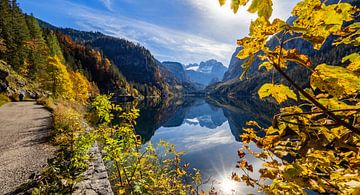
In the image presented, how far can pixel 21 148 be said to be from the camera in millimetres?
10914

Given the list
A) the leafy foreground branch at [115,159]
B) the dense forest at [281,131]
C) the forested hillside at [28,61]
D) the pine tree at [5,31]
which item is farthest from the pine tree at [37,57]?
the leafy foreground branch at [115,159]

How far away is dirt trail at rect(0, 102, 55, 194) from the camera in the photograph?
7745mm

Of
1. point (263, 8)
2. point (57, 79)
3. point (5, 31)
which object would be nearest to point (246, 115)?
point (57, 79)

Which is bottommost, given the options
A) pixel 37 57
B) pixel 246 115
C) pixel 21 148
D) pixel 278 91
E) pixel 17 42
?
pixel 246 115

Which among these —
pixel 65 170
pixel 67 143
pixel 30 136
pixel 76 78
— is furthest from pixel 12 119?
pixel 76 78

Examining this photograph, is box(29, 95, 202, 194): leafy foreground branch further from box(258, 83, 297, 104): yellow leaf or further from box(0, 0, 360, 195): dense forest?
box(258, 83, 297, 104): yellow leaf

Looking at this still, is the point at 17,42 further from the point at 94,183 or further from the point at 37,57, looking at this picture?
the point at 94,183

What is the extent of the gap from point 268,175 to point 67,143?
37.7 feet

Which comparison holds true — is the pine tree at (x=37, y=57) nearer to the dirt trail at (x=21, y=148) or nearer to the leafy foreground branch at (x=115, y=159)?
the dirt trail at (x=21, y=148)

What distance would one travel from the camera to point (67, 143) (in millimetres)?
11094

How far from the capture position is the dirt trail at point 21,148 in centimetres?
774

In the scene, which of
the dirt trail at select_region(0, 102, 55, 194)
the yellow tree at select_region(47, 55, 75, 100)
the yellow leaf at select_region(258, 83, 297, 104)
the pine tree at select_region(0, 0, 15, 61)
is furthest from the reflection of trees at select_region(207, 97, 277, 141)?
the pine tree at select_region(0, 0, 15, 61)

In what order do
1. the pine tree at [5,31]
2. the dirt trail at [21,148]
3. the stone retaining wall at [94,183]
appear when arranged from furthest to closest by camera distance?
the pine tree at [5,31], the dirt trail at [21,148], the stone retaining wall at [94,183]

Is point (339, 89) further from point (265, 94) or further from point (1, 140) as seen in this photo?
point (1, 140)
